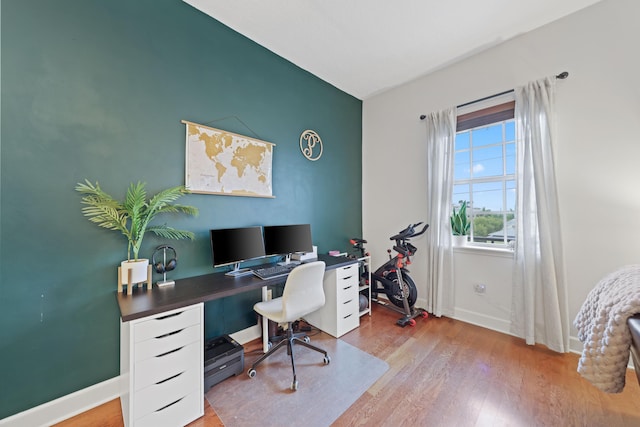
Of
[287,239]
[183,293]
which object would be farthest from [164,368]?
[287,239]

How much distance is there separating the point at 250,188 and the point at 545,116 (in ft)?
9.36

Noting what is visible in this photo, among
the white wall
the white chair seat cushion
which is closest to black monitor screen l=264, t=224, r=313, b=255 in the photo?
the white chair seat cushion

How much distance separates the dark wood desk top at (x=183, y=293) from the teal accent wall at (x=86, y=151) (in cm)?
22

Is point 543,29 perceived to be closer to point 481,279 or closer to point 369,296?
point 481,279

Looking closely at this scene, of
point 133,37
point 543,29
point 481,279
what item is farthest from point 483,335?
point 133,37

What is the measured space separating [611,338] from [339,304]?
75.3 inches

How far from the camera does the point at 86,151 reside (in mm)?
1581

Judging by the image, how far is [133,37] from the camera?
1771 millimetres

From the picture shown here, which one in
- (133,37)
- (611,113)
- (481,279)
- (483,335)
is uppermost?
(133,37)

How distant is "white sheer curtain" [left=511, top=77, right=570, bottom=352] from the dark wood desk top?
2.34 m

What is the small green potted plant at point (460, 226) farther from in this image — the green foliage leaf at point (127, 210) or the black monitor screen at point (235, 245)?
the green foliage leaf at point (127, 210)

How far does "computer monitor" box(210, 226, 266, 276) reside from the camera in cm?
202

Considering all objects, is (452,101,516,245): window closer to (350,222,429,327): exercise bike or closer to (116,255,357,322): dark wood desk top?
(350,222,429,327): exercise bike

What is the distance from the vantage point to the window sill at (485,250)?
98.0 inches
